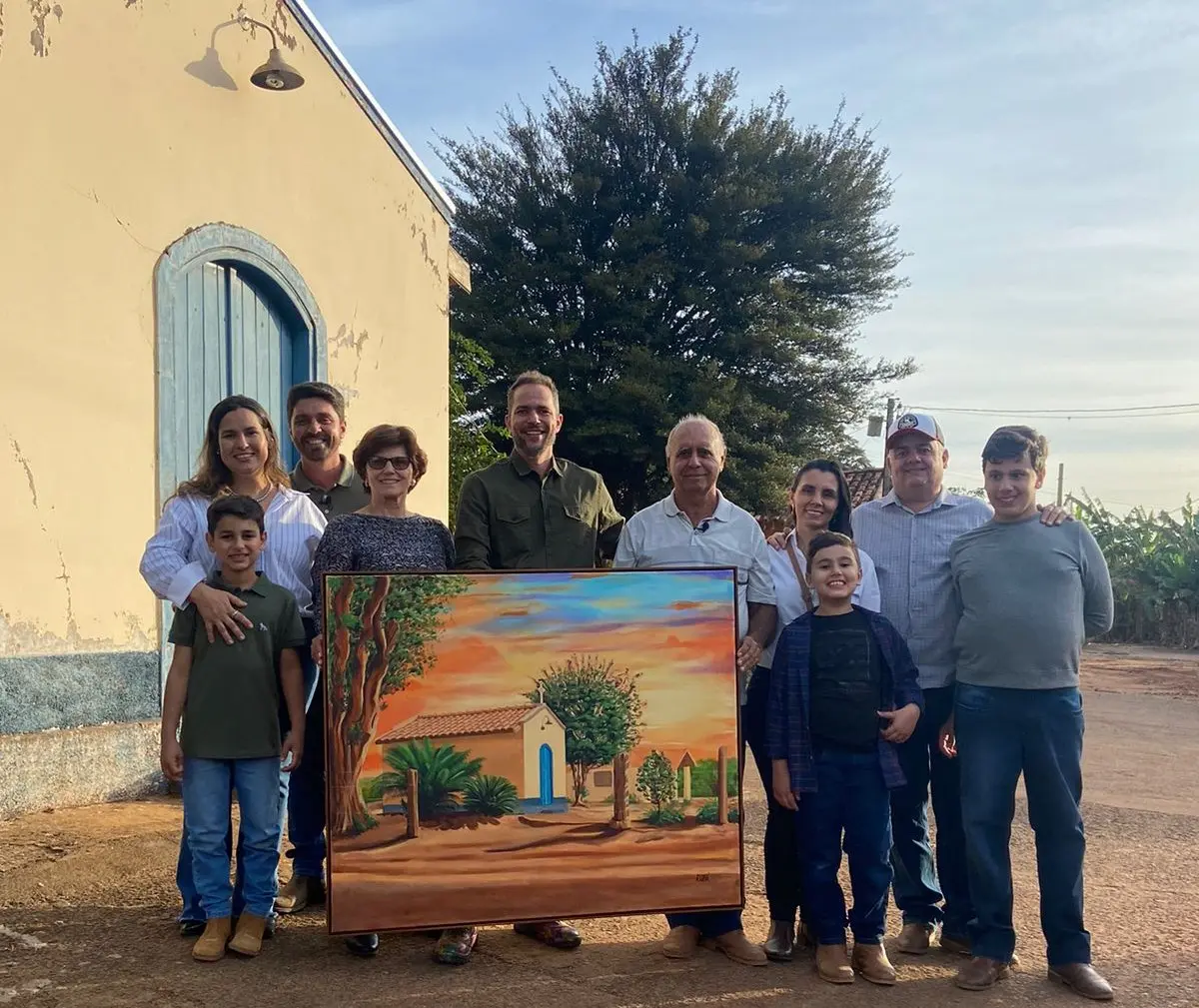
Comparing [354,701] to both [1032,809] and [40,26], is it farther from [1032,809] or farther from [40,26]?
[40,26]

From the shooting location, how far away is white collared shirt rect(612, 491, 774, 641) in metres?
4.24

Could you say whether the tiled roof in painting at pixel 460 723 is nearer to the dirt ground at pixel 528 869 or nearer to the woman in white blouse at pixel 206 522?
the dirt ground at pixel 528 869

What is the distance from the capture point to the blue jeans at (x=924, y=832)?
4.30 m

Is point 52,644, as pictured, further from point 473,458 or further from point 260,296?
point 473,458

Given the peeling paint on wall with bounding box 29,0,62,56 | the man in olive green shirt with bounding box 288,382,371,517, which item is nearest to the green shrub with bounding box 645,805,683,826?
the man in olive green shirt with bounding box 288,382,371,517

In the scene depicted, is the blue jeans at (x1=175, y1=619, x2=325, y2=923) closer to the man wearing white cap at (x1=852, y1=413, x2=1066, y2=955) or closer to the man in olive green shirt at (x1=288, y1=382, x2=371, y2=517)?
the man in olive green shirt at (x1=288, y1=382, x2=371, y2=517)

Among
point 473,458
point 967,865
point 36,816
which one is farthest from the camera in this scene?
point 473,458

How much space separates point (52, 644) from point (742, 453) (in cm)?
1695

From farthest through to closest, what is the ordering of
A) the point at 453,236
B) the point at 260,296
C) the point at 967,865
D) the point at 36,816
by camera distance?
the point at 453,236
the point at 260,296
the point at 36,816
the point at 967,865

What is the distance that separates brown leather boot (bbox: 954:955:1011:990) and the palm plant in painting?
1.93m

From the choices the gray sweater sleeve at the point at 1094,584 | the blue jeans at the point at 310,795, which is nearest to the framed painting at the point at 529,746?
the blue jeans at the point at 310,795

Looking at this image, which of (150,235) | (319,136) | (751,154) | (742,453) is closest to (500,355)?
(742,453)

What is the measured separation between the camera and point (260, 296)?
773 cm

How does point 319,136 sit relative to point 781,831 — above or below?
above
